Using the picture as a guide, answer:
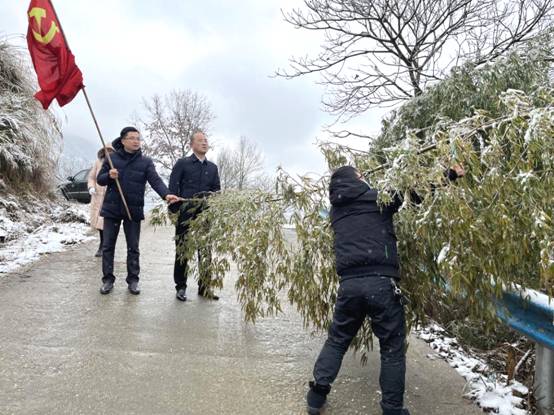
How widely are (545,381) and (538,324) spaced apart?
42 centimetres

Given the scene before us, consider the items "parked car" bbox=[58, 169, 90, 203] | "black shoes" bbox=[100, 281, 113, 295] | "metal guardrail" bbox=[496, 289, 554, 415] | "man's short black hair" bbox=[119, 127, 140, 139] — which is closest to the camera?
"metal guardrail" bbox=[496, 289, 554, 415]

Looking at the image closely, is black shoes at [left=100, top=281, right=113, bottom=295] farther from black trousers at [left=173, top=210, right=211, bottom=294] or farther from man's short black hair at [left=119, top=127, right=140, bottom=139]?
man's short black hair at [left=119, top=127, right=140, bottom=139]

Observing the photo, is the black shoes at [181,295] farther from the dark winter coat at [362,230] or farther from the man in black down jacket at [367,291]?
the dark winter coat at [362,230]

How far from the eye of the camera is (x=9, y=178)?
8.80 m

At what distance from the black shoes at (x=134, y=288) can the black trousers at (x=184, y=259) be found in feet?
1.60

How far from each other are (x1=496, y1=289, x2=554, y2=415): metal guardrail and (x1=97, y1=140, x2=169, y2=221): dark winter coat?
3622 mm

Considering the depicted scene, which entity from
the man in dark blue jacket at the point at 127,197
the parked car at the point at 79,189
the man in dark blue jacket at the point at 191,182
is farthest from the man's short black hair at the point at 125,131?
the parked car at the point at 79,189

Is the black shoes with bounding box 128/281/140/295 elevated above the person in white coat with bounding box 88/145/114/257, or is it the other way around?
the person in white coat with bounding box 88/145/114/257

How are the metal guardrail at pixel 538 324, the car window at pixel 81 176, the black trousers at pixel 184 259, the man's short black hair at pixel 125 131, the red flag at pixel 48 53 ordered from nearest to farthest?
the metal guardrail at pixel 538 324 → the black trousers at pixel 184 259 → the red flag at pixel 48 53 → the man's short black hair at pixel 125 131 → the car window at pixel 81 176

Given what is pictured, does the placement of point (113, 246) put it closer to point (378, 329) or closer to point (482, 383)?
point (378, 329)

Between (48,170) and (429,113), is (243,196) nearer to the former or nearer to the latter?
(429,113)

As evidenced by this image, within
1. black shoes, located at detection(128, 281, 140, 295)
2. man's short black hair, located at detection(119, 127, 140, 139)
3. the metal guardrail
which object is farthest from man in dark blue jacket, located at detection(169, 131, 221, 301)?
the metal guardrail

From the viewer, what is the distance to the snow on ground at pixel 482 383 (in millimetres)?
2878

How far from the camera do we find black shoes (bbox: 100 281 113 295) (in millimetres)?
4930
